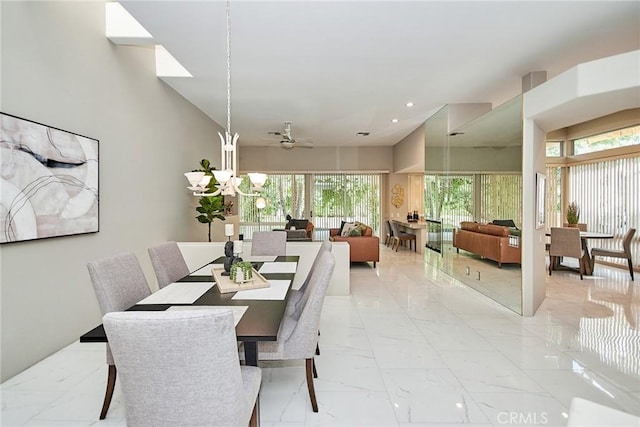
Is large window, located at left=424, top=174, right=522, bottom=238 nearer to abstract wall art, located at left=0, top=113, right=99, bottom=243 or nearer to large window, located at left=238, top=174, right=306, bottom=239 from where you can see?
large window, located at left=238, top=174, right=306, bottom=239

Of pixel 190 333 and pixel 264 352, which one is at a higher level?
pixel 190 333

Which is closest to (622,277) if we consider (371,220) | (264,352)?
(371,220)

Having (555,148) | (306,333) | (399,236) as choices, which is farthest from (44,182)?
(555,148)

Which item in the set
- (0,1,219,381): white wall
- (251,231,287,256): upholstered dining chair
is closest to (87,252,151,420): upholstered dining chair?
(0,1,219,381): white wall

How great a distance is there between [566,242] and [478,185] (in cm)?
245

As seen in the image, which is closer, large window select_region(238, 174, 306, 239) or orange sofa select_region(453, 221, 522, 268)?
orange sofa select_region(453, 221, 522, 268)

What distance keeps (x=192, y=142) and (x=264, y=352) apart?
16.0 feet

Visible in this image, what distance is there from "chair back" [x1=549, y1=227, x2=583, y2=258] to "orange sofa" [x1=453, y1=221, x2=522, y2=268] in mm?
1971

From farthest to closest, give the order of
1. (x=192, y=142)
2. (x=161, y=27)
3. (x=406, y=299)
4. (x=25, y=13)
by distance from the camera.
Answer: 1. (x=192, y=142)
2. (x=406, y=299)
3. (x=161, y=27)
4. (x=25, y=13)

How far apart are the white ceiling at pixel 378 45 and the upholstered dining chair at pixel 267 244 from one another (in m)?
2.10

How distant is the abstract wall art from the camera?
8.39 ft

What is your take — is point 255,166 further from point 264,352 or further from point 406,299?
point 264,352

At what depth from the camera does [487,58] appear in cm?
408

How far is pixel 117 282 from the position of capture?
90.9 inches
